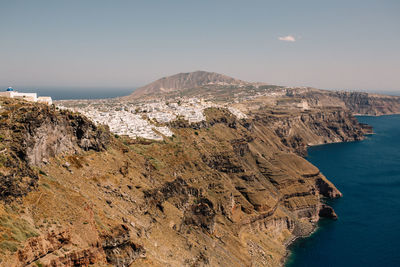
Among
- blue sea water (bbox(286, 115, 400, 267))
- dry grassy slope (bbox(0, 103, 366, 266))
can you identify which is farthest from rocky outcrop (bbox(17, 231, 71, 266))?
blue sea water (bbox(286, 115, 400, 267))

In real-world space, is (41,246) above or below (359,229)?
above

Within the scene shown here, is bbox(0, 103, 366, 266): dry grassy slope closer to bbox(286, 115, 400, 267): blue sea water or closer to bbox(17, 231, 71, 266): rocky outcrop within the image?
bbox(17, 231, 71, 266): rocky outcrop

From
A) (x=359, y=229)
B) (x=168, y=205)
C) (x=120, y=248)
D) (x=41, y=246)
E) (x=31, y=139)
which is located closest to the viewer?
(x=41, y=246)

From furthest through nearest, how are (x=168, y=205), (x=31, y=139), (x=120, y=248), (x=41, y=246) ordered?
(x=168, y=205)
(x=31, y=139)
(x=120, y=248)
(x=41, y=246)

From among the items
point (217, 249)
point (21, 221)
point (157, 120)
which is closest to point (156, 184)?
point (217, 249)

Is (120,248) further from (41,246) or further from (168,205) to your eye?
(168,205)

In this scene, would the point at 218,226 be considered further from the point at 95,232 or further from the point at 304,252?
the point at 95,232

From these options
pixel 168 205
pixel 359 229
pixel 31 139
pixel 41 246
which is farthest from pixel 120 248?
pixel 359 229

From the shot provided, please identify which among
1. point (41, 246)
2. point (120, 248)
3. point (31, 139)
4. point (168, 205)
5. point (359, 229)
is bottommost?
point (359, 229)

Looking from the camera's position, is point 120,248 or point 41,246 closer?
point 41,246
